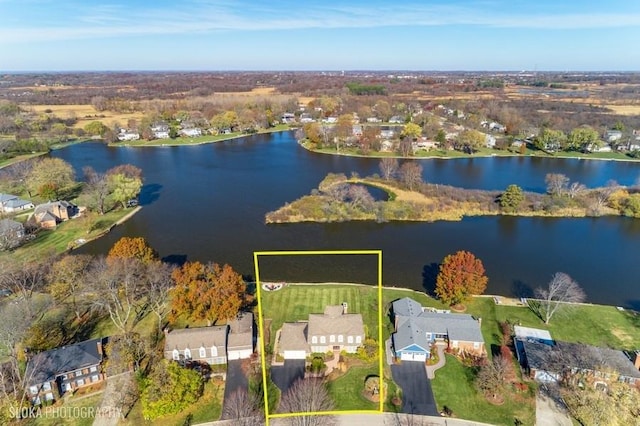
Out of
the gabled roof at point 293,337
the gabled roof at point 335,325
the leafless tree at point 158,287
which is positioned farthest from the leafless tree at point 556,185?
the leafless tree at point 158,287

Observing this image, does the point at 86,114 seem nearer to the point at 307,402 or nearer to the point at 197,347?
the point at 197,347

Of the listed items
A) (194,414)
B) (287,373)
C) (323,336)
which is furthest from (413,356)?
(194,414)

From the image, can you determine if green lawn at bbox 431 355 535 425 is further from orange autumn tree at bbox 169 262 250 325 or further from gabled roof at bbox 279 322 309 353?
orange autumn tree at bbox 169 262 250 325

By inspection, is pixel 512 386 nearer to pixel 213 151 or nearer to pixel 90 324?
pixel 90 324

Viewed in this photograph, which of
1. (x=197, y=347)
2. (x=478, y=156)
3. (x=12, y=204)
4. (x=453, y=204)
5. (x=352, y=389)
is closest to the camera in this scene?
(x=352, y=389)

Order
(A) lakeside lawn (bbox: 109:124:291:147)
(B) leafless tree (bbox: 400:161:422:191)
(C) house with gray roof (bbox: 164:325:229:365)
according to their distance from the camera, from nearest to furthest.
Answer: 1. (C) house with gray roof (bbox: 164:325:229:365)
2. (B) leafless tree (bbox: 400:161:422:191)
3. (A) lakeside lawn (bbox: 109:124:291:147)

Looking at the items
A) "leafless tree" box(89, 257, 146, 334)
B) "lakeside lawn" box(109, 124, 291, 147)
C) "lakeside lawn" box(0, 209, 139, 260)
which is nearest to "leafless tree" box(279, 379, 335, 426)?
"leafless tree" box(89, 257, 146, 334)

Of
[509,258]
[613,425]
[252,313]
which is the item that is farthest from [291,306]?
[509,258]
